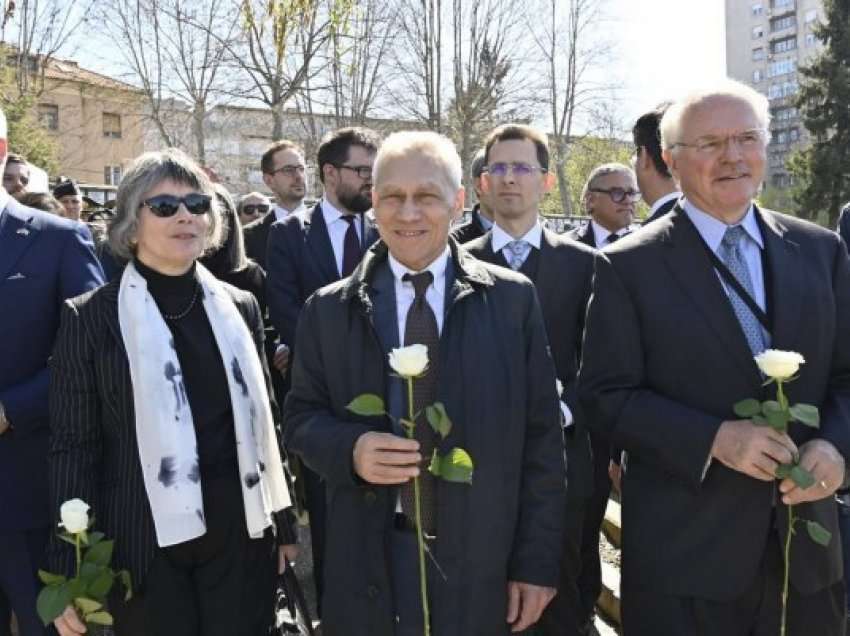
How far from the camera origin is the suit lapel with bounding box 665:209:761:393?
2477 millimetres

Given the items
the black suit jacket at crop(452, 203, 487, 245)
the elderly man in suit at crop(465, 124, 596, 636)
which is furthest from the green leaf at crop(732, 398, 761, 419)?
the black suit jacket at crop(452, 203, 487, 245)

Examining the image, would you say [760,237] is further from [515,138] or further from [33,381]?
[33,381]

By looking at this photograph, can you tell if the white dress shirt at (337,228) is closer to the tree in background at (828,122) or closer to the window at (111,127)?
the tree in background at (828,122)

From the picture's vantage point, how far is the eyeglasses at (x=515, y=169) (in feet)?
12.9

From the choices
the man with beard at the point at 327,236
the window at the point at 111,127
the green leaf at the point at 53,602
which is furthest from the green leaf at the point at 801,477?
the window at the point at 111,127

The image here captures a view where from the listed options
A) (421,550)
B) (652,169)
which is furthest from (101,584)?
(652,169)

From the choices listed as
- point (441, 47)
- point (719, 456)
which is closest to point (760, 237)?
point (719, 456)

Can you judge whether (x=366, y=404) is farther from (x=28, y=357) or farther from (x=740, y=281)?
(x=28, y=357)

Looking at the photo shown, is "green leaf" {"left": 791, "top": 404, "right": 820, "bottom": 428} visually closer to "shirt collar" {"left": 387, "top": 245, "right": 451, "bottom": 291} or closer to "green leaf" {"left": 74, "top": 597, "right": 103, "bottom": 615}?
"shirt collar" {"left": 387, "top": 245, "right": 451, "bottom": 291}

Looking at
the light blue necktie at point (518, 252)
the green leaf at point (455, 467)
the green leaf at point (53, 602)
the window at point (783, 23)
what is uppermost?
the window at point (783, 23)

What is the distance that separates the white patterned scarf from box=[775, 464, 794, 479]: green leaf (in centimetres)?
164

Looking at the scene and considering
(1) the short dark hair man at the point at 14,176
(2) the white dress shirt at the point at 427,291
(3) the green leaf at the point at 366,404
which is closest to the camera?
(3) the green leaf at the point at 366,404

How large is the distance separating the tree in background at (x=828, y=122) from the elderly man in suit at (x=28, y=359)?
133 feet

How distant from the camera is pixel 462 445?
2.48 m
